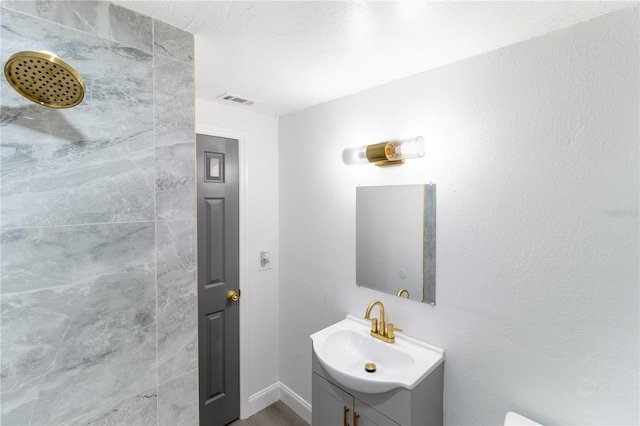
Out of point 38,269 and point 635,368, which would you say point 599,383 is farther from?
point 38,269

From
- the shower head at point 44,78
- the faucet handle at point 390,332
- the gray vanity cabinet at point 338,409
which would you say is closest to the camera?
the shower head at point 44,78

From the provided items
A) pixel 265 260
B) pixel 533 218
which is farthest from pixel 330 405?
pixel 533 218

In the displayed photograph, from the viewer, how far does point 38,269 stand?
898 mm

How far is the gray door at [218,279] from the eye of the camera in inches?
81.3

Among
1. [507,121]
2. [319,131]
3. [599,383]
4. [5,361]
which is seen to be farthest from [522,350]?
[5,361]

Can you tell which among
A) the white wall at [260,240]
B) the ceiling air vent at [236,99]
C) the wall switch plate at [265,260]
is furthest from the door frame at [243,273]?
the ceiling air vent at [236,99]

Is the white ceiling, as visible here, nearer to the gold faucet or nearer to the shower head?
the shower head

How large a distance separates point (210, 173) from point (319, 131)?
84cm

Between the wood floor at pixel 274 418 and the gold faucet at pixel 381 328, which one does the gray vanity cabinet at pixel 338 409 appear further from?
the wood floor at pixel 274 418

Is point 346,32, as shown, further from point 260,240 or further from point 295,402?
point 295,402

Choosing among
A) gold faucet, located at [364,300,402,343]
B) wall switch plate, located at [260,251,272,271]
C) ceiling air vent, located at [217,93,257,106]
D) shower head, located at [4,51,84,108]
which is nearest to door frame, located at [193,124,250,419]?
wall switch plate, located at [260,251,272,271]

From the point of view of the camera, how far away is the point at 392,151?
163 centimetres

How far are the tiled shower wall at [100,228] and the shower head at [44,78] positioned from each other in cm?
12

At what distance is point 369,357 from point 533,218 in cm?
113
